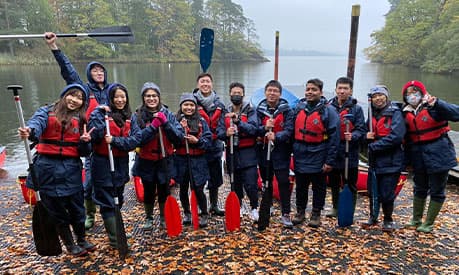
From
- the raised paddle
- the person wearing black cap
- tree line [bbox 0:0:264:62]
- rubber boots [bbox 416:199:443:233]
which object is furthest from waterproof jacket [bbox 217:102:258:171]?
tree line [bbox 0:0:264:62]

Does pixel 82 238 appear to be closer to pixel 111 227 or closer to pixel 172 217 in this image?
pixel 111 227

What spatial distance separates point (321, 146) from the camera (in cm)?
427

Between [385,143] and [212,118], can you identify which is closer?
[385,143]

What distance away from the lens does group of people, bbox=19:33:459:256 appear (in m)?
3.58

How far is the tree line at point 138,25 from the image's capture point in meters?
44.2

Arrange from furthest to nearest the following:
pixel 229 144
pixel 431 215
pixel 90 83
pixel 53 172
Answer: pixel 229 144
pixel 90 83
pixel 431 215
pixel 53 172

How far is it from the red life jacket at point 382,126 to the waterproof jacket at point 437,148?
11.6 inches

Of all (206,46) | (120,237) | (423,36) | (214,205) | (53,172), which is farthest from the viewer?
(423,36)

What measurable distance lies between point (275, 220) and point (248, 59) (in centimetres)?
7684

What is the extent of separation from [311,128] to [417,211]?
75.9 inches

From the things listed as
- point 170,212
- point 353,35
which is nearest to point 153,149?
point 170,212

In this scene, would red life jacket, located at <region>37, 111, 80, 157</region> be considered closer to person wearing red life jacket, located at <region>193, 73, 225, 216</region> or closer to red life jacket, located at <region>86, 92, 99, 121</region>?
red life jacket, located at <region>86, 92, 99, 121</region>

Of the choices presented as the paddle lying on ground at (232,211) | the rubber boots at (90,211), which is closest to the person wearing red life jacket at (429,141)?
the paddle lying on ground at (232,211)

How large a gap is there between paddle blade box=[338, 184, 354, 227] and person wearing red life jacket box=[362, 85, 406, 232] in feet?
1.28
